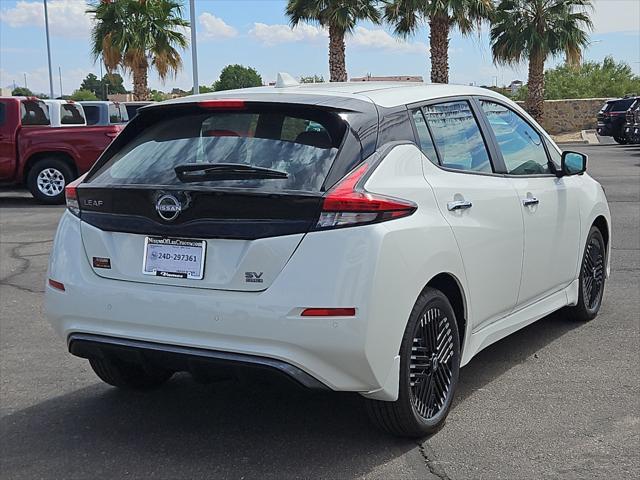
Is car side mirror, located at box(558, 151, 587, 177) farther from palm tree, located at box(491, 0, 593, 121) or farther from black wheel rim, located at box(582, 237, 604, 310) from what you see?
palm tree, located at box(491, 0, 593, 121)

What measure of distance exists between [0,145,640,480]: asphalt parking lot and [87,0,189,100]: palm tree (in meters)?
25.7

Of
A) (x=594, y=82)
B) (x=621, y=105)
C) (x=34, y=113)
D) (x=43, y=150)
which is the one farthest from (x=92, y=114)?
(x=594, y=82)

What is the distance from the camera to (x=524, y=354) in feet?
17.7

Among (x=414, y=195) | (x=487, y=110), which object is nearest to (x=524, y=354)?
(x=487, y=110)

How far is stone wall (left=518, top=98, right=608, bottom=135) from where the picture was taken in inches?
1583

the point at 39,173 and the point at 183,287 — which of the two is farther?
the point at 39,173

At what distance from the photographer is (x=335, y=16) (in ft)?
97.3

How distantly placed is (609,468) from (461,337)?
0.98 metres

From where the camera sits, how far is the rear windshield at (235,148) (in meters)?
3.65

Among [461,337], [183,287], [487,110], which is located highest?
[487,110]

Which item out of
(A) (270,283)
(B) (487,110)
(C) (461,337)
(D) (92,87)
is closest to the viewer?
(A) (270,283)

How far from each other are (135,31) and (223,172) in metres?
28.0

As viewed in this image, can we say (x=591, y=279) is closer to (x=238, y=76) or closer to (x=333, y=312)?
(x=333, y=312)

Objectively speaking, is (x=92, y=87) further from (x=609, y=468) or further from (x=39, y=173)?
(x=609, y=468)
